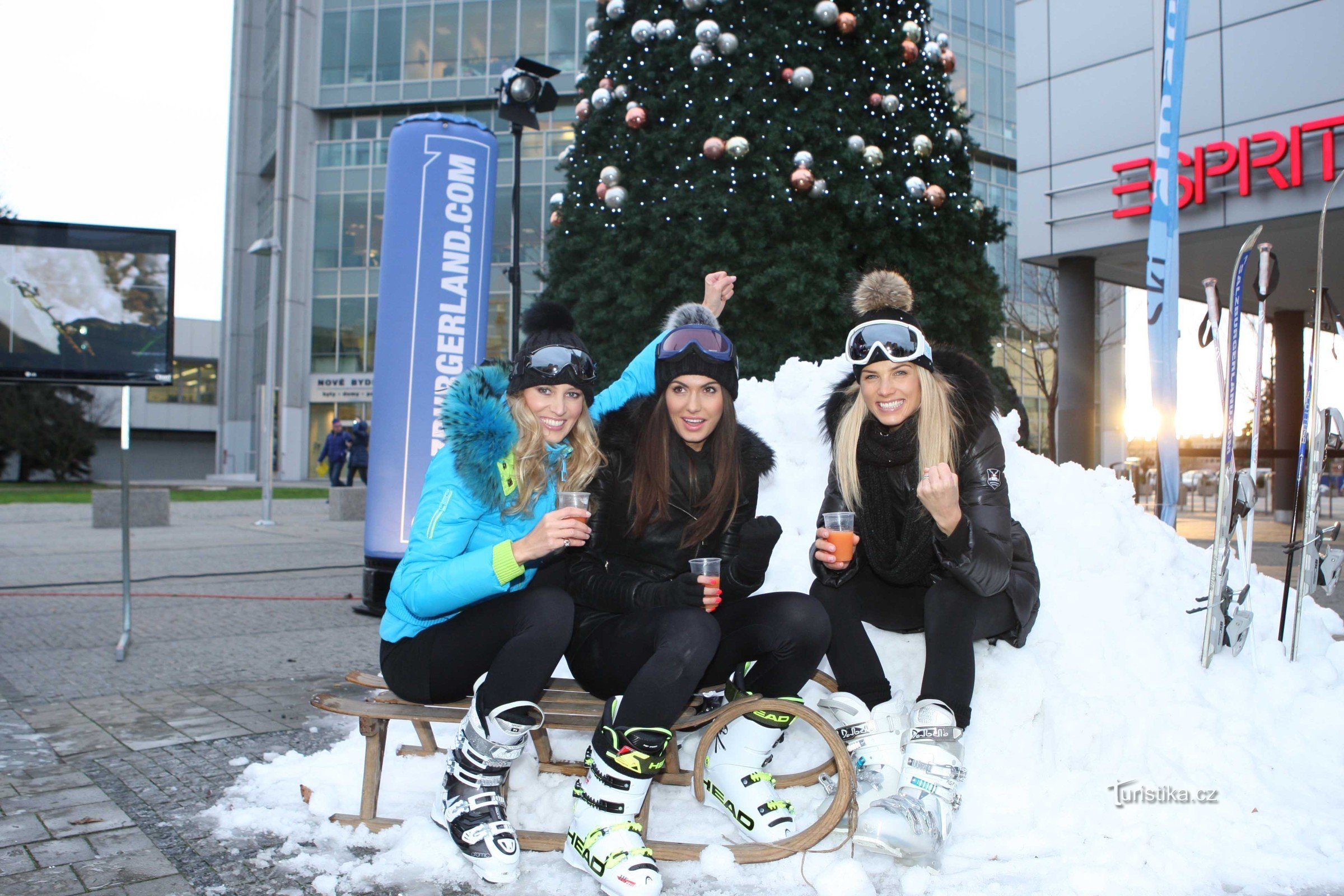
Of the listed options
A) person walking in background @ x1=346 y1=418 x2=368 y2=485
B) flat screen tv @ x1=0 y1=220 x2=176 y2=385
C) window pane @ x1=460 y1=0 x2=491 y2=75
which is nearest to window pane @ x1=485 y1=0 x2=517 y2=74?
window pane @ x1=460 y1=0 x2=491 y2=75

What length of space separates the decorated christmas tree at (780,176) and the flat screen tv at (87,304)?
6565 mm

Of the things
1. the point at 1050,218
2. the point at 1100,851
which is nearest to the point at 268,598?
the point at 1100,851

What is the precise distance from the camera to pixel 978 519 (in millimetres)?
3119

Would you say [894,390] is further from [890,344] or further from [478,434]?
[478,434]

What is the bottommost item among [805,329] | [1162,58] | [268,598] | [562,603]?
[268,598]

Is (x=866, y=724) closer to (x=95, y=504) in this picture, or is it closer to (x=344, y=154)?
(x=95, y=504)

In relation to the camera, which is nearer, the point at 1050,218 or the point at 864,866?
the point at 864,866

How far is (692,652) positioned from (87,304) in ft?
15.3

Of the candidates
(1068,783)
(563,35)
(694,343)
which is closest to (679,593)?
(694,343)

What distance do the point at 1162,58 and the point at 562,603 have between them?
18.8ft

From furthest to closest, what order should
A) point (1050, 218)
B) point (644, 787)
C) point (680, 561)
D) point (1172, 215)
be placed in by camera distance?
1. point (1050, 218)
2. point (1172, 215)
3. point (680, 561)
4. point (644, 787)

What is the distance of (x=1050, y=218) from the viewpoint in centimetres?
1299

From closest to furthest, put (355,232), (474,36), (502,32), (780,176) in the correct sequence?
(780,176), (502,32), (474,36), (355,232)

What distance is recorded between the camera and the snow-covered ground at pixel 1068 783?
274 centimetres
